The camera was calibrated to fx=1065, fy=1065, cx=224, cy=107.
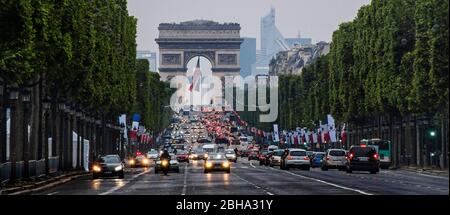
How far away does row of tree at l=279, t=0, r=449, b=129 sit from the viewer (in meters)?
71.8

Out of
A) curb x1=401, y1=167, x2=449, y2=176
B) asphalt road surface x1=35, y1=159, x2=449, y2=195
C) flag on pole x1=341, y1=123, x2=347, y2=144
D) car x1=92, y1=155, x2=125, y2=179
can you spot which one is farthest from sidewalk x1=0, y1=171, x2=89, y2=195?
flag on pole x1=341, y1=123, x2=347, y2=144

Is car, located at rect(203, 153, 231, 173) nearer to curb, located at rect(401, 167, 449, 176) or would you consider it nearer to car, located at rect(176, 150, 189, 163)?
curb, located at rect(401, 167, 449, 176)

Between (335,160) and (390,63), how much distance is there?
368 inches

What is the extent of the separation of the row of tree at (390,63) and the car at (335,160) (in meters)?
6.17

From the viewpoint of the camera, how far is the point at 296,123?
179750mm

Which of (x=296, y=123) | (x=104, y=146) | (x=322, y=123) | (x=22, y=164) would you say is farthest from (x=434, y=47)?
(x=296, y=123)

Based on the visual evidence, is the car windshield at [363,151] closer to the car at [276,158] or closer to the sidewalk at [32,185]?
the sidewalk at [32,185]

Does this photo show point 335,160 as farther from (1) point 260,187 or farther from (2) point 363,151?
(1) point 260,187

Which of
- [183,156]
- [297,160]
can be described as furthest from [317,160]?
[183,156]

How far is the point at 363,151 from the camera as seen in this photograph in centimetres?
7512

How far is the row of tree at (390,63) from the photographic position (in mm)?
71812

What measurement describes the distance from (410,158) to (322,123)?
148 ft

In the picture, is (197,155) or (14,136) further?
(197,155)
